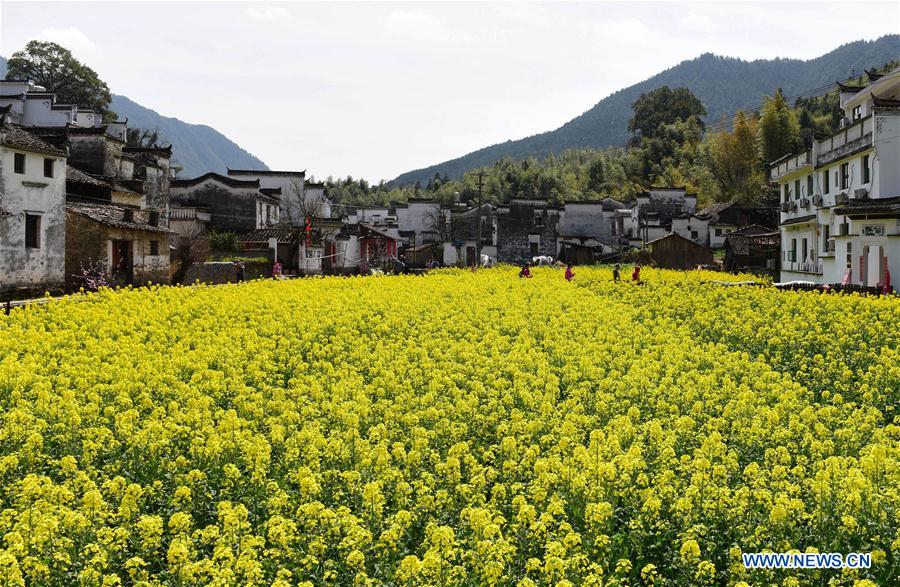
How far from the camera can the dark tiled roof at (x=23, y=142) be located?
3203 centimetres

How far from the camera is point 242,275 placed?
43344 millimetres

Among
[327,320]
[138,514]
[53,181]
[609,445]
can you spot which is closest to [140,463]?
[138,514]

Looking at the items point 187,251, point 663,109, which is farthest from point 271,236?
point 663,109

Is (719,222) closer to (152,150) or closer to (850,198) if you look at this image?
(850,198)

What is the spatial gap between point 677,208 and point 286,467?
83.2 m

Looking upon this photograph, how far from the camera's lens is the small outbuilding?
66.1 metres

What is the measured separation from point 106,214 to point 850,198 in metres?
37.8

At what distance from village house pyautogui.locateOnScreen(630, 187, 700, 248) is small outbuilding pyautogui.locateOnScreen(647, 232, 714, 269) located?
708 inches

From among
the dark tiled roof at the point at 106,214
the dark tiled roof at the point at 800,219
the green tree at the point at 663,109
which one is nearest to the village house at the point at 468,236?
the dark tiled roof at the point at 800,219

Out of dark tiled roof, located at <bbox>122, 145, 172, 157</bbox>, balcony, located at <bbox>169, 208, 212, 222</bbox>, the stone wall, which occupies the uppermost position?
dark tiled roof, located at <bbox>122, 145, 172, 157</bbox>

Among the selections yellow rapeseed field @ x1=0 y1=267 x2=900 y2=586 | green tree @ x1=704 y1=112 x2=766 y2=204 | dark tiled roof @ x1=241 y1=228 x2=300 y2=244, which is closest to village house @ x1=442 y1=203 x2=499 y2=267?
dark tiled roof @ x1=241 y1=228 x2=300 y2=244

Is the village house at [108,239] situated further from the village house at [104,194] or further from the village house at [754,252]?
the village house at [754,252]

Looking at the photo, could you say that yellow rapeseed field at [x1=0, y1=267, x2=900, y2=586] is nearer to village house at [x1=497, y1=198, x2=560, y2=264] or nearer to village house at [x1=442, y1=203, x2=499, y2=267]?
village house at [x1=497, y1=198, x2=560, y2=264]

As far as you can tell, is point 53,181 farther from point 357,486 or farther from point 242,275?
point 357,486
